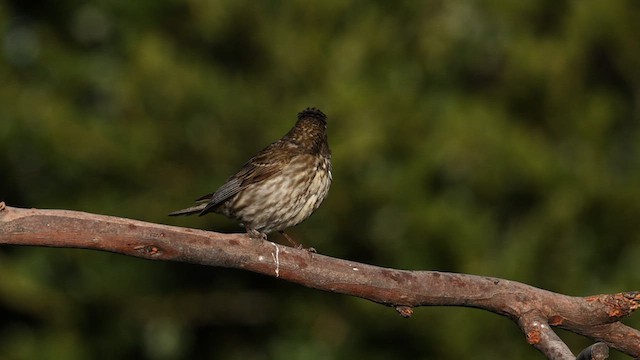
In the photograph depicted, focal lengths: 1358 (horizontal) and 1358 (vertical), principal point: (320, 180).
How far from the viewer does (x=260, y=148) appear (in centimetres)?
1155

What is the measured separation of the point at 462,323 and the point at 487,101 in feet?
11.5

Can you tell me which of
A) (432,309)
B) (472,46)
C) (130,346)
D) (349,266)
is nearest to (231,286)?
(130,346)

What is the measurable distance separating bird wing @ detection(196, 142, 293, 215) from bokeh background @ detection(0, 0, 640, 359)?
3.07 meters

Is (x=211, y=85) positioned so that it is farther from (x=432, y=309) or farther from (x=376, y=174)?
(x=432, y=309)

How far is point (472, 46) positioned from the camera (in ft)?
48.6

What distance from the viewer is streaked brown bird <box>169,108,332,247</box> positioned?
770 centimetres

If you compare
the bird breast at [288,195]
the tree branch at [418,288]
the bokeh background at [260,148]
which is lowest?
the tree branch at [418,288]

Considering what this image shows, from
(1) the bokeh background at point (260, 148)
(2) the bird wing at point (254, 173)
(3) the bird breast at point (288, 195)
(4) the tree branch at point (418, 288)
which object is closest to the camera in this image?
(4) the tree branch at point (418, 288)

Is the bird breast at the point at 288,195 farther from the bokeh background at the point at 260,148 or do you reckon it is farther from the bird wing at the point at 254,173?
the bokeh background at the point at 260,148

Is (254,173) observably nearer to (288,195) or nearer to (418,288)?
(288,195)

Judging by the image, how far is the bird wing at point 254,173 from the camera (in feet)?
26.0

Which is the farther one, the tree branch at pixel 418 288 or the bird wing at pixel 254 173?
the bird wing at pixel 254 173

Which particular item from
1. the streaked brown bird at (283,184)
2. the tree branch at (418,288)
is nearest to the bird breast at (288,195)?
the streaked brown bird at (283,184)

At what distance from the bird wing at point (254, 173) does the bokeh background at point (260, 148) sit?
10.1 feet
